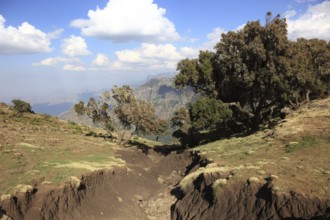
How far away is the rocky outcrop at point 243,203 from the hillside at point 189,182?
72mm

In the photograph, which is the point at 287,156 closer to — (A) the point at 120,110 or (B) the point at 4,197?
(B) the point at 4,197

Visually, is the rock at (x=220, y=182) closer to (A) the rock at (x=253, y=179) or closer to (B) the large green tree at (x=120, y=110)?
(A) the rock at (x=253, y=179)

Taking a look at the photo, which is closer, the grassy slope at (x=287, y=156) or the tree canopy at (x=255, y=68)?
the grassy slope at (x=287, y=156)

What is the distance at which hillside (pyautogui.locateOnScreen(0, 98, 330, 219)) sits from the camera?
25798mm

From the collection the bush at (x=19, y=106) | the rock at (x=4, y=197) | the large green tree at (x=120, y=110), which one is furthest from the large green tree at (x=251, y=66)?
the bush at (x=19, y=106)

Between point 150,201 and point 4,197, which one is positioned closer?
point 4,197

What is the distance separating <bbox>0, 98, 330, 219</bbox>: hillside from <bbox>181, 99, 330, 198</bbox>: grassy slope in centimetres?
8

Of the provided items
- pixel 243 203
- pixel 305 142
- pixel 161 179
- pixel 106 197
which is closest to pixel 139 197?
pixel 106 197

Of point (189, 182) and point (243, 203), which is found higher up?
point (243, 203)

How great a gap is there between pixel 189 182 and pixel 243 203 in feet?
38.9

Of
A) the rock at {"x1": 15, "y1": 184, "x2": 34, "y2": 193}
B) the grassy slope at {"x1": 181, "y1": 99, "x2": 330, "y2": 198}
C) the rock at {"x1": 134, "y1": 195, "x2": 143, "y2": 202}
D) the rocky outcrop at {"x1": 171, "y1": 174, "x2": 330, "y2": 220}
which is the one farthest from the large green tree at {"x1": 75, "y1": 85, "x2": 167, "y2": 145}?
the rock at {"x1": 15, "y1": 184, "x2": 34, "y2": 193}

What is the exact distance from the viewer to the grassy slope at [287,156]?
26675 mm

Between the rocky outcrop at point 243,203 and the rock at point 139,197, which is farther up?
the rocky outcrop at point 243,203

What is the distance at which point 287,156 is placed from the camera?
3516 centimetres
